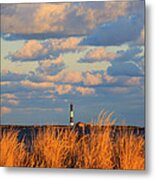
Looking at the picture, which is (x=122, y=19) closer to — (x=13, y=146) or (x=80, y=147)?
(x=80, y=147)

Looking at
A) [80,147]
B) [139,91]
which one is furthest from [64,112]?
[139,91]

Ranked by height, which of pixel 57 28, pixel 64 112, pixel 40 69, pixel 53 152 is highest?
pixel 57 28

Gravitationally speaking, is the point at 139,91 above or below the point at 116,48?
below

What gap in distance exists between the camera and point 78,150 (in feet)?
8.58

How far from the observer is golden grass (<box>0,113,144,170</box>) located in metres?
2.59

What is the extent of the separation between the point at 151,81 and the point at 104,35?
31 centimetres

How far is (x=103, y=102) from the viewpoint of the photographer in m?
2.61

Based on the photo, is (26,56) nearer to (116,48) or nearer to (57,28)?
(57,28)

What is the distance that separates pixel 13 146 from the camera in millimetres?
2658

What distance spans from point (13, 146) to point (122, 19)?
790 millimetres

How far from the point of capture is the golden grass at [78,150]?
2.59 metres

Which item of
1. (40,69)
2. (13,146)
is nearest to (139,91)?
(40,69)

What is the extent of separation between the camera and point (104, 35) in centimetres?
262

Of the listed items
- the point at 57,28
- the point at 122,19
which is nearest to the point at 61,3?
the point at 57,28
